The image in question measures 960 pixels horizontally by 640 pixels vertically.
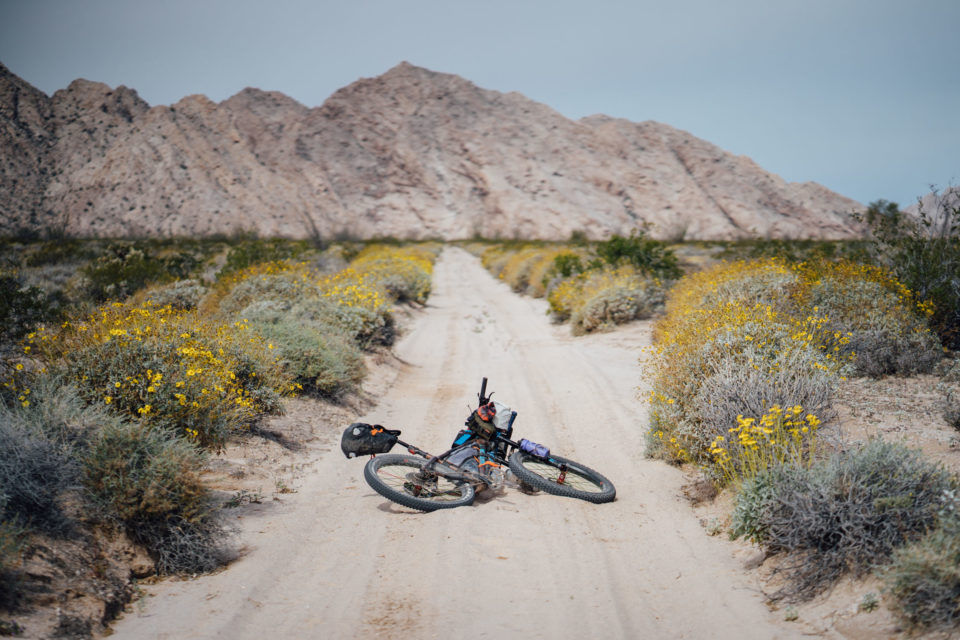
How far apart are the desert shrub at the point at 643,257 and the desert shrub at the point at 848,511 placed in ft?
45.0

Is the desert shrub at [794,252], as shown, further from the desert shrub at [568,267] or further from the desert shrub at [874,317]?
the desert shrub at [568,267]

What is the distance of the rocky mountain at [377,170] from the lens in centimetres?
7019

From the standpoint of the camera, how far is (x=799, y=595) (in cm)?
379

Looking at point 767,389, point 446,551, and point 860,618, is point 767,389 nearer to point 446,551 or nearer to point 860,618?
point 860,618

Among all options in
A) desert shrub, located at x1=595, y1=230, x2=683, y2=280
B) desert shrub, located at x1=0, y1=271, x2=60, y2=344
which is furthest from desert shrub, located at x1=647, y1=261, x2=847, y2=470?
desert shrub, located at x1=595, y1=230, x2=683, y2=280

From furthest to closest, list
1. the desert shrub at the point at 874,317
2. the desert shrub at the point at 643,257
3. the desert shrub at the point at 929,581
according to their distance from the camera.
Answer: the desert shrub at the point at 643,257 < the desert shrub at the point at 874,317 < the desert shrub at the point at 929,581

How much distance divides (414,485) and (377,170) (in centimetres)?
8694

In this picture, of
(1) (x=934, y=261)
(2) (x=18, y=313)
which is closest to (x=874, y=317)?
(1) (x=934, y=261)

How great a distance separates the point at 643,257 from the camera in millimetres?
18375

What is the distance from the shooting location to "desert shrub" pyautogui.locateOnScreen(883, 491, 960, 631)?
117 inches

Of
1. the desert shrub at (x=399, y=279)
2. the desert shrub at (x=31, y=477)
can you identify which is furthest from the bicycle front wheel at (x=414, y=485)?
the desert shrub at (x=399, y=279)

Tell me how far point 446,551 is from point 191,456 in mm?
2177

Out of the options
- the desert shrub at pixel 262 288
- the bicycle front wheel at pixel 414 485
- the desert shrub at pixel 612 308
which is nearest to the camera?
the bicycle front wheel at pixel 414 485

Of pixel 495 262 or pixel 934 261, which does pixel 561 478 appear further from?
pixel 495 262
